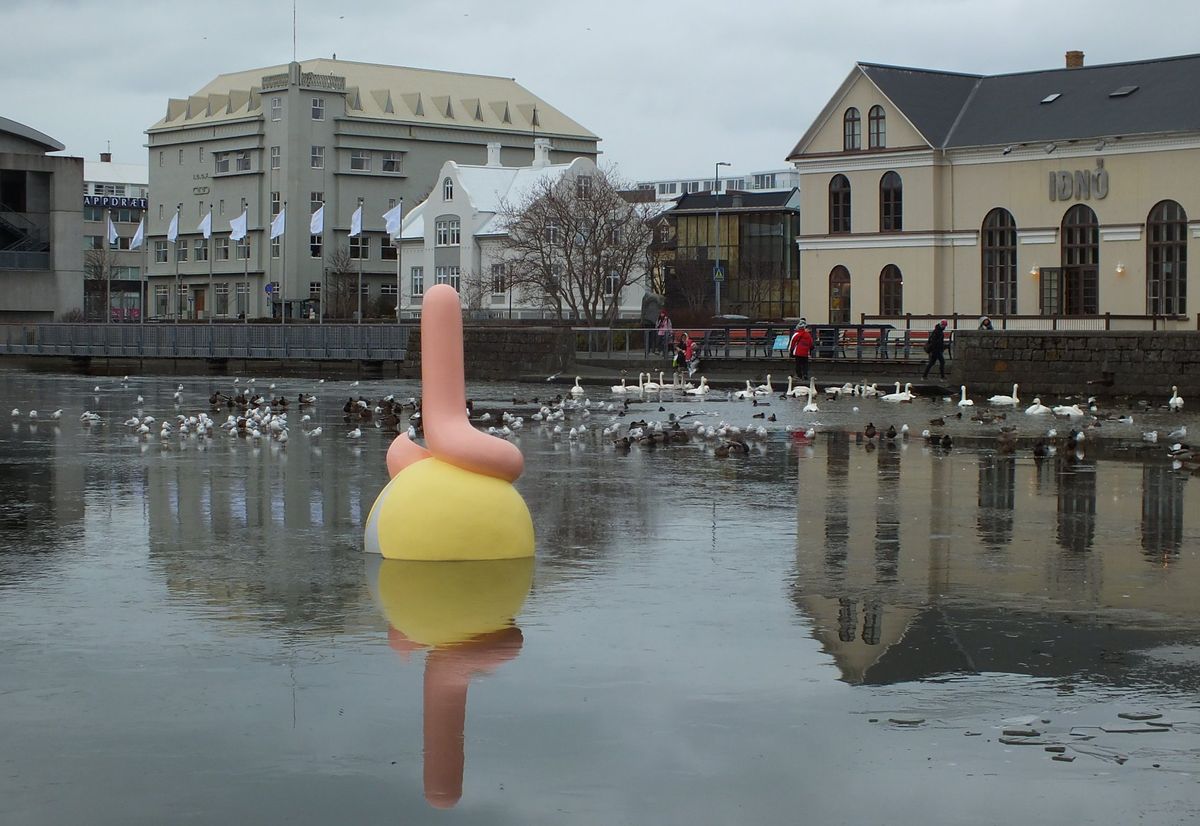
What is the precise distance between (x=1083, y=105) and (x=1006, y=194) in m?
4.44

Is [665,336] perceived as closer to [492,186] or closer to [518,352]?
A: [518,352]

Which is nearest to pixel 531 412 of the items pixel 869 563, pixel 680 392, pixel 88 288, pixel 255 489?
pixel 680 392

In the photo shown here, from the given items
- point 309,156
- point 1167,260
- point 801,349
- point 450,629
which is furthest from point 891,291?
point 309,156

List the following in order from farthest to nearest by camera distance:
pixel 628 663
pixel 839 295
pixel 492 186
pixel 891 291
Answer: pixel 492 186 → pixel 839 295 → pixel 891 291 → pixel 628 663

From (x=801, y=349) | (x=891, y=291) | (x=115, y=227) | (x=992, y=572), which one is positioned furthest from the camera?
(x=115, y=227)

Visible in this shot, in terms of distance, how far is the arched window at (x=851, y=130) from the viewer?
6788 cm

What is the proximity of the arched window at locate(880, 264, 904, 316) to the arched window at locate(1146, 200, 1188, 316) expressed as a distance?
10.8 metres

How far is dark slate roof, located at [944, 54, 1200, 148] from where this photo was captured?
60125 millimetres

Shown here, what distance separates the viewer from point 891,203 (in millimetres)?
67562

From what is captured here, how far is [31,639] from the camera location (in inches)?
372

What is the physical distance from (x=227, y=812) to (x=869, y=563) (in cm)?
696

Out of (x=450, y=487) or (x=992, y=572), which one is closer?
(x=992, y=572)

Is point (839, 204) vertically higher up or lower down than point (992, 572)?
higher up

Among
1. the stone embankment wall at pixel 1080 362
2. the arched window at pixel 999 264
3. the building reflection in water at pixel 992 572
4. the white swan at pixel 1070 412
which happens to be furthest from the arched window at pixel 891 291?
the building reflection in water at pixel 992 572
